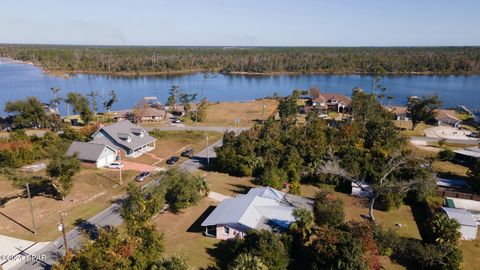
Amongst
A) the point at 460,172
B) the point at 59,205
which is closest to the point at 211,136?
the point at 59,205

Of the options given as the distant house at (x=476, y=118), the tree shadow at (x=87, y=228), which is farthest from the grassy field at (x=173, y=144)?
the distant house at (x=476, y=118)

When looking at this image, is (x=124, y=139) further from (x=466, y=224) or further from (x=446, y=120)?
(x=446, y=120)

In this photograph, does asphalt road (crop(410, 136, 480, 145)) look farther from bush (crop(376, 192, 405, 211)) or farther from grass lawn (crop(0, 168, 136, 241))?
grass lawn (crop(0, 168, 136, 241))

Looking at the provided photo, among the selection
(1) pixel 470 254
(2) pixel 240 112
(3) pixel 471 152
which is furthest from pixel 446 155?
(2) pixel 240 112

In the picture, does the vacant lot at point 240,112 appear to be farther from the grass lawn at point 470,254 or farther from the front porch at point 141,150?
the grass lawn at point 470,254

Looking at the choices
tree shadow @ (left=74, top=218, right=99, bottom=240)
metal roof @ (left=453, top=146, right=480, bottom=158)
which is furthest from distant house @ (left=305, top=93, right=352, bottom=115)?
tree shadow @ (left=74, top=218, right=99, bottom=240)

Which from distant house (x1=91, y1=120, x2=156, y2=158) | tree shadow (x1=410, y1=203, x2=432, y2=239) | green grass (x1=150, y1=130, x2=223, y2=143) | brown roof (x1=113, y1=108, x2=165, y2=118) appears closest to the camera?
tree shadow (x1=410, y1=203, x2=432, y2=239)
